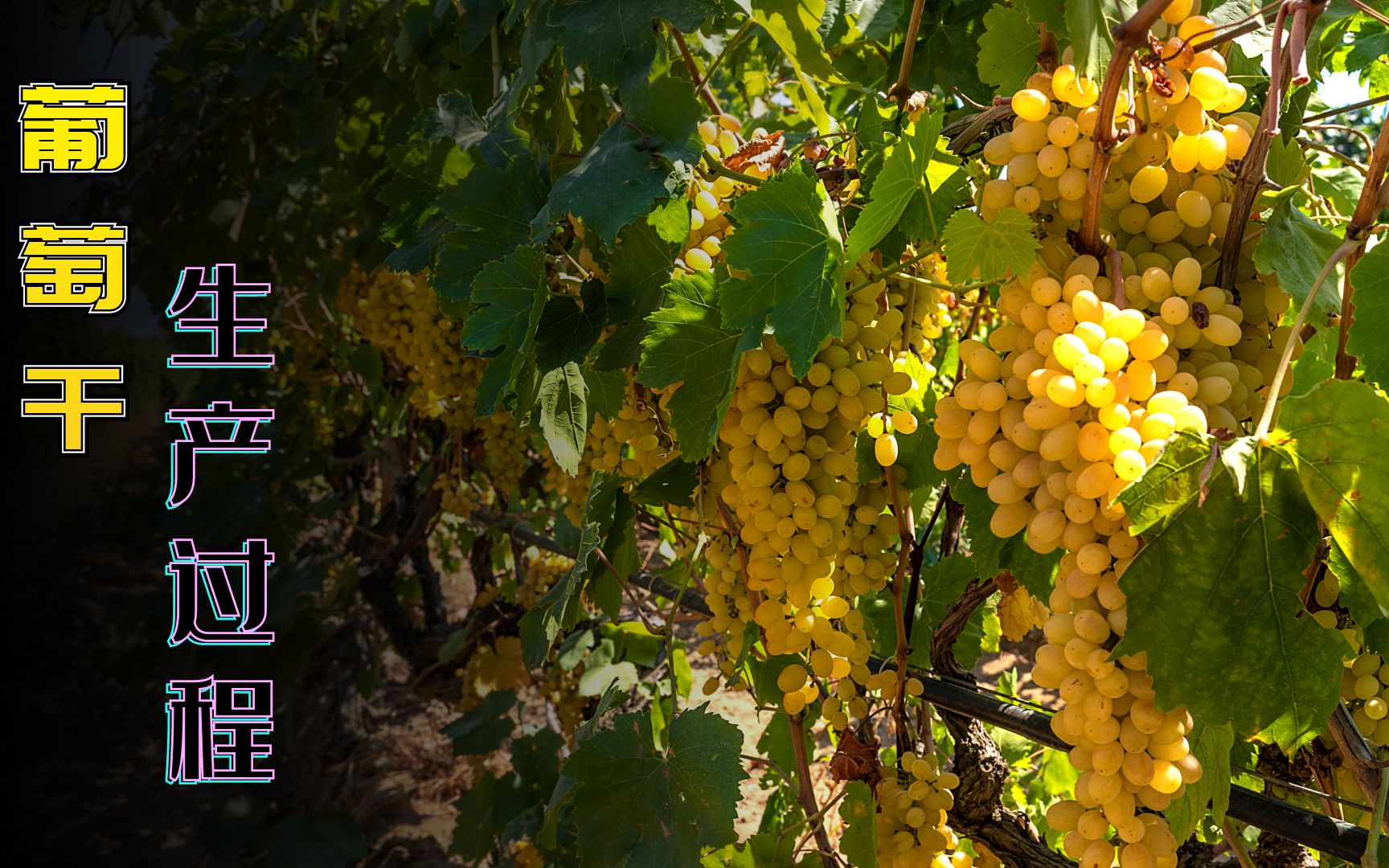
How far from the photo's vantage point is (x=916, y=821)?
962 millimetres

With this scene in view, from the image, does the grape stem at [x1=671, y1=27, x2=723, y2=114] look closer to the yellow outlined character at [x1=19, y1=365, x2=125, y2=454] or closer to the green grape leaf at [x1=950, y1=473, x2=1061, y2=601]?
the green grape leaf at [x1=950, y1=473, x2=1061, y2=601]

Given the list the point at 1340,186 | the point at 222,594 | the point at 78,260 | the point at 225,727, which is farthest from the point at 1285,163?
the point at 225,727

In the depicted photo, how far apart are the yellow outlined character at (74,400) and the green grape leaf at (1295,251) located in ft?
11.2

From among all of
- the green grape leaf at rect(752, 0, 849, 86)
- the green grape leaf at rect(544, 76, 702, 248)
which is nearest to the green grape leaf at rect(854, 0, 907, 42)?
the green grape leaf at rect(752, 0, 849, 86)

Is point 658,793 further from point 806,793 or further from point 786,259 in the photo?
point 786,259

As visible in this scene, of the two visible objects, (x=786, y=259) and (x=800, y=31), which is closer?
(x=786, y=259)

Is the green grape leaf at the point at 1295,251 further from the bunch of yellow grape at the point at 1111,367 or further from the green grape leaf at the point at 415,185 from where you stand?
the green grape leaf at the point at 415,185

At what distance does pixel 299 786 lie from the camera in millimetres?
3807

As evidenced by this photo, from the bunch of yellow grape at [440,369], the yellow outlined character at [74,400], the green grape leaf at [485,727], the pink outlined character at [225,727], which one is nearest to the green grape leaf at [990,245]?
the bunch of yellow grape at [440,369]

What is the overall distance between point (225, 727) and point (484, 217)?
10.3 feet

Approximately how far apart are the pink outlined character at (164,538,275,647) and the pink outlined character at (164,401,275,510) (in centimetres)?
46

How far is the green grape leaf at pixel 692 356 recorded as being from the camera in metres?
0.83

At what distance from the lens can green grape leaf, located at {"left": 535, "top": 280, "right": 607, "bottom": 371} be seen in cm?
95

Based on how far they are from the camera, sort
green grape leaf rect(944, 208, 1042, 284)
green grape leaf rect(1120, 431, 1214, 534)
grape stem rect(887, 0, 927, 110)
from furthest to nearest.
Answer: grape stem rect(887, 0, 927, 110) < green grape leaf rect(944, 208, 1042, 284) < green grape leaf rect(1120, 431, 1214, 534)
